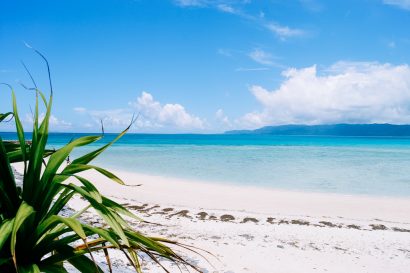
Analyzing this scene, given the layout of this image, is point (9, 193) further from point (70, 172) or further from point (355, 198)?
point (355, 198)

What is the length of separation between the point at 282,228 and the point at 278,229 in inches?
6.4

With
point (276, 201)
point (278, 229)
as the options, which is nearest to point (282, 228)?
point (278, 229)

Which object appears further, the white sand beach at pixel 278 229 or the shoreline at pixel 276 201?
the shoreline at pixel 276 201

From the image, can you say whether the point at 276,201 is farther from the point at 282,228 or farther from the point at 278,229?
the point at 278,229

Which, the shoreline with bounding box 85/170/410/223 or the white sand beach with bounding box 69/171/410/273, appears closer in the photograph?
the white sand beach with bounding box 69/171/410/273

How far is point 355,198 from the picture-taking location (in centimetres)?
1322

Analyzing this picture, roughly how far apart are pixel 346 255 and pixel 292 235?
1342 millimetres

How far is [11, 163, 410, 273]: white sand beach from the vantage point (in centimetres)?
539

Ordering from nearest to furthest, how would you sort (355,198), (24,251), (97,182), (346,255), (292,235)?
(24,251), (346,255), (292,235), (355,198), (97,182)

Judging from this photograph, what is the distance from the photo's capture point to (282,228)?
7.70 m

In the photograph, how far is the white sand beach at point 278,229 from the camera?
5.39 m

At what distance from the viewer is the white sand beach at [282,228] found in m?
5.46

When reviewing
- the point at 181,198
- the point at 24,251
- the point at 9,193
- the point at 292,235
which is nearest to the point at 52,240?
the point at 24,251

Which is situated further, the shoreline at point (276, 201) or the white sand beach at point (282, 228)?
the shoreline at point (276, 201)
